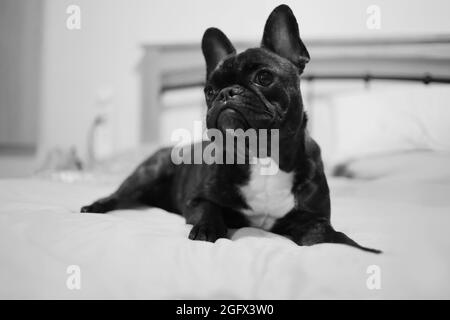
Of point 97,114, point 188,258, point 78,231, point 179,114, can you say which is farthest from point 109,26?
point 188,258

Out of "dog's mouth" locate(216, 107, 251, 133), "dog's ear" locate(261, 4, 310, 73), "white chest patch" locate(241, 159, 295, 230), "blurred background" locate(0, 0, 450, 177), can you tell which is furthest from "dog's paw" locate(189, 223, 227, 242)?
"blurred background" locate(0, 0, 450, 177)

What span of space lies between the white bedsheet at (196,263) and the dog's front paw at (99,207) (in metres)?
0.23

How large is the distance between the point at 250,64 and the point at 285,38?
0.59 feet

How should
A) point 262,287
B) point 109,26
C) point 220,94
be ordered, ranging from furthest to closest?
point 109,26 → point 220,94 → point 262,287

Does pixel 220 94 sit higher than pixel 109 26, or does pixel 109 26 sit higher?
pixel 109 26

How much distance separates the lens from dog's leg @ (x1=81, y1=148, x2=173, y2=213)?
56.0 inches

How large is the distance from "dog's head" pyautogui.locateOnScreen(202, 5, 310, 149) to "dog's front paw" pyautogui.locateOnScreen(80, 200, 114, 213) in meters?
0.48

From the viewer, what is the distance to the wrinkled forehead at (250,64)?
1.09 metres

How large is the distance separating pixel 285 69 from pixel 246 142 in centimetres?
24

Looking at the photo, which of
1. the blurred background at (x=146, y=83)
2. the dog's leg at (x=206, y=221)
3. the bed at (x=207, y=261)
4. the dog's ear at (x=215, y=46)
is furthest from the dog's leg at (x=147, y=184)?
the blurred background at (x=146, y=83)

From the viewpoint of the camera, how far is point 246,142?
111 centimetres

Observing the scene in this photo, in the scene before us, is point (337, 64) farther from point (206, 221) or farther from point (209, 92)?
point (206, 221)

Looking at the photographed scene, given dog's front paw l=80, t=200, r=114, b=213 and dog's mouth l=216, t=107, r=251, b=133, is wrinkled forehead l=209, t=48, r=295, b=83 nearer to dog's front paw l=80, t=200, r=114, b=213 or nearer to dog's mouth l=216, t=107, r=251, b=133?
dog's mouth l=216, t=107, r=251, b=133

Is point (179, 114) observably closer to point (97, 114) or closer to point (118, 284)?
point (97, 114)
